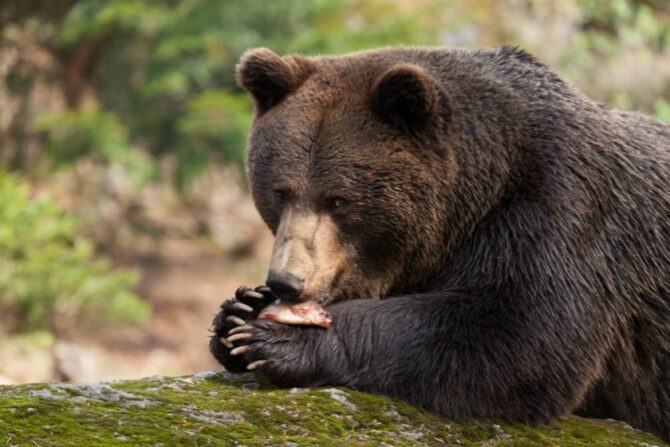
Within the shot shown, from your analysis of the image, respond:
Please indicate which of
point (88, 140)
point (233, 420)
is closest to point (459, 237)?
point (233, 420)

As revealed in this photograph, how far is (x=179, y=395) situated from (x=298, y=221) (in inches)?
47.5

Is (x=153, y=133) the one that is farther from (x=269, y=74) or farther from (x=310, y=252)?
(x=310, y=252)

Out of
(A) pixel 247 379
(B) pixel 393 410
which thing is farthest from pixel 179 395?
(B) pixel 393 410

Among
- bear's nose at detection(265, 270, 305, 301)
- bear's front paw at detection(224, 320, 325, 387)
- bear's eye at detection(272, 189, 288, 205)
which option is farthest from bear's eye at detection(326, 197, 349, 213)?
bear's front paw at detection(224, 320, 325, 387)

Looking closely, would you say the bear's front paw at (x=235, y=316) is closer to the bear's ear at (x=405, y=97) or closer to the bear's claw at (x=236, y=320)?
the bear's claw at (x=236, y=320)

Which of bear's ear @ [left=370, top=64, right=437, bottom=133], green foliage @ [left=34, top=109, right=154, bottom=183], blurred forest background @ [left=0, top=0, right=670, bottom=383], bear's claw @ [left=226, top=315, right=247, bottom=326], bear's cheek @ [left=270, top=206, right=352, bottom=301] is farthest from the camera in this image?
green foliage @ [left=34, top=109, right=154, bottom=183]

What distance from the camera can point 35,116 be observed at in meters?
17.7

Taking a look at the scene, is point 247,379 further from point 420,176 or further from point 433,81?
point 433,81

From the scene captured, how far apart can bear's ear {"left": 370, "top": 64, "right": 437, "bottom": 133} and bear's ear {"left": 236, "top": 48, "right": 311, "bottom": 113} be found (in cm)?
56

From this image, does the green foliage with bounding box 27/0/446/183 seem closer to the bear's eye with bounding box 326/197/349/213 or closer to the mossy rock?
the bear's eye with bounding box 326/197/349/213

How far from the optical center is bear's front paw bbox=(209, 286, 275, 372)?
211 inches

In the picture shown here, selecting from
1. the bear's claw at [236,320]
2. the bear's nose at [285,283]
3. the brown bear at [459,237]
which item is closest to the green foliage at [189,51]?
the brown bear at [459,237]

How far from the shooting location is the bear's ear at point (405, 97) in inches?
215

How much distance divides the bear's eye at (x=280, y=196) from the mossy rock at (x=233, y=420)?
0.96m
